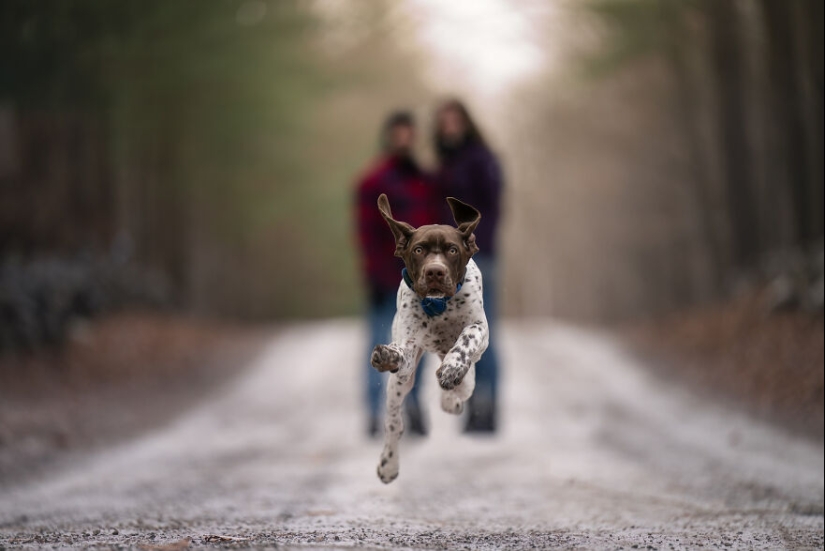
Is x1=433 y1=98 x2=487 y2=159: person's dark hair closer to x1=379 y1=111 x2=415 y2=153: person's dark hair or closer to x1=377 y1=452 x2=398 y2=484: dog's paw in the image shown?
x1=379 y1=111 x2=415 y2=153: person's dark hair

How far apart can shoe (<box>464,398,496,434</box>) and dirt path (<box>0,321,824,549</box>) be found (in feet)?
1.95

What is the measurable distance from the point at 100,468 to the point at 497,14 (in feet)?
51.5

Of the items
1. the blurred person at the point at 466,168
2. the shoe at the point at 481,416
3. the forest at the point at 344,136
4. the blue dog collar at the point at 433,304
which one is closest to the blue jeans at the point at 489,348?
the shoe at the point at 481,416

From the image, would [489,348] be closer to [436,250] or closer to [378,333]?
[378,333]

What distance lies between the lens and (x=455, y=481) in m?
8.14

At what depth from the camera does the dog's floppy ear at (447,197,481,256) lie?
321 centimetres

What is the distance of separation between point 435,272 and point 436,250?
0.12 m

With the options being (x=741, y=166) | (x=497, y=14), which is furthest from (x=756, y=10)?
(x=497, y=14)

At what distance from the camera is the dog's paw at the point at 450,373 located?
3027mm

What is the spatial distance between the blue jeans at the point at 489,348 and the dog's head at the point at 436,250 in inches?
85.1

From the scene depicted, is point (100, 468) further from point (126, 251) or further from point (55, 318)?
point (126, 251)

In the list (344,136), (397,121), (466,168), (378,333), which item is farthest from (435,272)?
(344,136)

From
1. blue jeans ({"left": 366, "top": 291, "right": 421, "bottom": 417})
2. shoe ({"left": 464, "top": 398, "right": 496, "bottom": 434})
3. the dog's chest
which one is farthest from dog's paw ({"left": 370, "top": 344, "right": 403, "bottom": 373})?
shoe ({"left": 464, "top": 398, "right": 496, "bottom": 434})

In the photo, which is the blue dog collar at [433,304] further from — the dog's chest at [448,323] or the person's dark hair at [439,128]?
the person's dark hair at [439,128]
